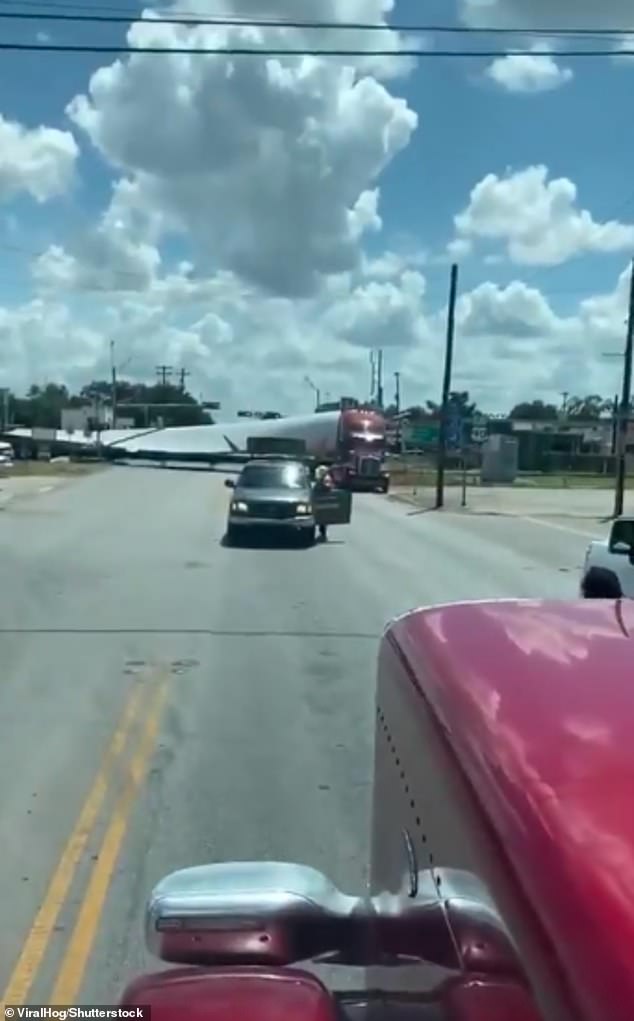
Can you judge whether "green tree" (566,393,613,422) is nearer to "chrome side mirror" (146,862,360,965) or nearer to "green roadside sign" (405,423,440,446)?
"green roadside sign" (405,423,440,446)

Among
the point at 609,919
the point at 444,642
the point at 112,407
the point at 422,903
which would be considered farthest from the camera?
the point at 112,407

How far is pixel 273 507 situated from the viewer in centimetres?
2620

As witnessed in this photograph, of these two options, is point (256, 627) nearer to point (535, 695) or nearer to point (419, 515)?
point (535, 695)

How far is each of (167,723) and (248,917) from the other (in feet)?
21.7

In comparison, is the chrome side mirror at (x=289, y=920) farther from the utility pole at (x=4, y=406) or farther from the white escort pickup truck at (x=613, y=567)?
the utility pole at (x=4, y=406)

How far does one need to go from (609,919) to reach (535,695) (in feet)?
3.38

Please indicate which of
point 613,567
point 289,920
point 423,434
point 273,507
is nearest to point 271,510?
point 273,507

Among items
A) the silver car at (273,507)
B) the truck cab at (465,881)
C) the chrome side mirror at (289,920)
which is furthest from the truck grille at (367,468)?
the chrome side mirror at (289,920)

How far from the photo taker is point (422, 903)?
8.01 feet

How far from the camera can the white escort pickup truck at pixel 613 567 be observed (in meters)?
10.5

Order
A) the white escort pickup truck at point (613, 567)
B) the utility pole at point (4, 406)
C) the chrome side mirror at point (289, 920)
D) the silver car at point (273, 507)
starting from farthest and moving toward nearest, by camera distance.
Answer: the utility pole at point (4, 406) < the silver car at point (273, 507) < the white escort pickup truck at point (613, 567) < the chrome side mirror at point (289, 920)

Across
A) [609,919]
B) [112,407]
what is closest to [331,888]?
[609,919]

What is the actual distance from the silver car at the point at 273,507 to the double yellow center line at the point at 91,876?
1685cm

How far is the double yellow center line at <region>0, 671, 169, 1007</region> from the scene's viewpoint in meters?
4.50
